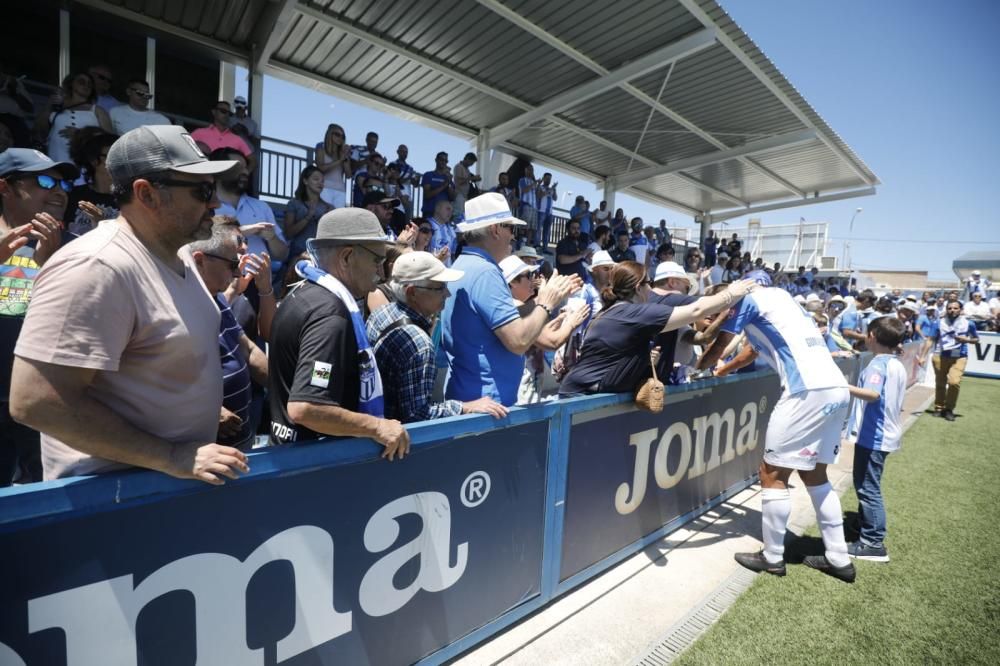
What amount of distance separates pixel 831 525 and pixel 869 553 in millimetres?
690

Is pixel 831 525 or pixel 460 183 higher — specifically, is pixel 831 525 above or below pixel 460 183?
below

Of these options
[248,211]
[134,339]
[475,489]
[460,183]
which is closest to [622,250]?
[460,183]

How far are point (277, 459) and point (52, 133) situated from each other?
5616mm

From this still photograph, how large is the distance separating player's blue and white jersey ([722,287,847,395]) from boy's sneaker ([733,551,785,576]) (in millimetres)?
1226

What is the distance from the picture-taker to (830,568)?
3.58 meters

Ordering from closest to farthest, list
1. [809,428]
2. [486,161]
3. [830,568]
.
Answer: [809,428] < [830,568] < [486,161]

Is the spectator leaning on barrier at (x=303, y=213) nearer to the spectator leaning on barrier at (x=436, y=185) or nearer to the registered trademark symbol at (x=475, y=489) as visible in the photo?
the spectator leaning on barrier at (x=436, y=185)

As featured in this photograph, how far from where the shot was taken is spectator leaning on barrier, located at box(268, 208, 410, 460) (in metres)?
1.78

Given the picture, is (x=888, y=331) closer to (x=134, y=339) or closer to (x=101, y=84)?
(x=134, y=339)

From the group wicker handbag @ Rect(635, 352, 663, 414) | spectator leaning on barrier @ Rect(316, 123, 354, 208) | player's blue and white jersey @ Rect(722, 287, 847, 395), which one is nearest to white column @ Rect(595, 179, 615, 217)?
spectator leaning on barrier @ Rect(316, 123, 354, 208)

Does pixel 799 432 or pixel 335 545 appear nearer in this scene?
pixel 335 545

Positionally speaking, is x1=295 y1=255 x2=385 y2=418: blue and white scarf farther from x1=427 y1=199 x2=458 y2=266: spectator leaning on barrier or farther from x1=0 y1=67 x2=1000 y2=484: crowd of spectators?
x1=427 y1=199 x2=458 y2=266: spectator leaning on barrier

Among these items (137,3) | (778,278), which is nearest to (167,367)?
(137,3)

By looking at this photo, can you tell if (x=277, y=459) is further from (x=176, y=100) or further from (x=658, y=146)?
(x=658, y=146)
